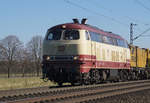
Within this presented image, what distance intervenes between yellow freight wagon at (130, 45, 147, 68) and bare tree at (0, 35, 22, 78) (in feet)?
99.6

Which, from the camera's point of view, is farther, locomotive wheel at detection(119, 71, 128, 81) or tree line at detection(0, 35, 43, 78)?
tree line at detection(0, 35, 43, 78)

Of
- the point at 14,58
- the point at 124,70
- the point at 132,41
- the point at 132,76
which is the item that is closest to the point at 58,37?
the point at 124,70

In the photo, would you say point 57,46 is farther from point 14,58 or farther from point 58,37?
point 14,58

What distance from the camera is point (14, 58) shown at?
56.6m

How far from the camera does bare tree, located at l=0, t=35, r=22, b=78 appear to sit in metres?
55.1

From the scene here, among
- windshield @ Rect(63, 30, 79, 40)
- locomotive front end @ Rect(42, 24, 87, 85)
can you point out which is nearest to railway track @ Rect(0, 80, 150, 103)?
locomotive front end @ Rect(42, 24, 87, 85)

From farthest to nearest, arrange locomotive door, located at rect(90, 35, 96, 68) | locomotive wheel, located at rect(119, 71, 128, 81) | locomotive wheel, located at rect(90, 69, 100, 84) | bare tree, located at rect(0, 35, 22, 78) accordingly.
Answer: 1. bare tree, located at rect(0, 35, 22, 78)
2. locomotive wheel, located at rect(119, 71, 128, 81)
3. locomotive wheel, located at rect(90, 69, 100, 84)
4. locomotive door, located at rect(90, 35, 96, 68)

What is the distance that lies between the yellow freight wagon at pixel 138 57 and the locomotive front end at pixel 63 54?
11314 mm

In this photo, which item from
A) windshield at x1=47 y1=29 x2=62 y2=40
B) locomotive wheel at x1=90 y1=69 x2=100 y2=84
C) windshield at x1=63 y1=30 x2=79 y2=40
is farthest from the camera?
locomotive wheel at x1=90 y1=69 x2=100 y2=84

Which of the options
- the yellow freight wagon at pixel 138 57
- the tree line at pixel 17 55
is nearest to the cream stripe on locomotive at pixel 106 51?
the yellow freight wagon at pixel 138 57

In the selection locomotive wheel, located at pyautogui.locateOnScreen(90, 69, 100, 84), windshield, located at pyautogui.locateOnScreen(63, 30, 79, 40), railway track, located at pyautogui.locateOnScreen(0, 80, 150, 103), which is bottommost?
railway track, located at pyautogui.locateOnScreen(0, 80, 150, 103)

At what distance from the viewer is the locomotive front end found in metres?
16.8

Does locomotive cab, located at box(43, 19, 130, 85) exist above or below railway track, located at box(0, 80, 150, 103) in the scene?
above

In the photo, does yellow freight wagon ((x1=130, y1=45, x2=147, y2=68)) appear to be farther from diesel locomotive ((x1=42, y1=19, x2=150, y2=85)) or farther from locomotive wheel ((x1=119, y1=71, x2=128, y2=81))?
diesel locomotive ((x1=42, y1=19, x2=150, y2=85))
